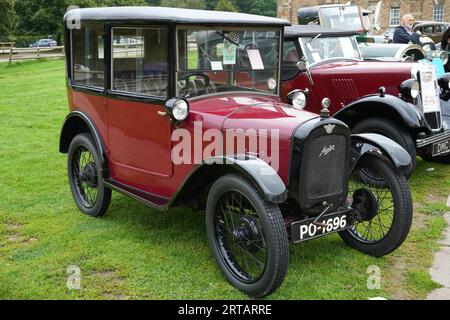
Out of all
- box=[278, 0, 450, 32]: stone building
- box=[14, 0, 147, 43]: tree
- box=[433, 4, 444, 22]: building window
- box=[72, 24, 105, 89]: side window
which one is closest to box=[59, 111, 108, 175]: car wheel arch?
box=[72, 24, 105, 89]: side window

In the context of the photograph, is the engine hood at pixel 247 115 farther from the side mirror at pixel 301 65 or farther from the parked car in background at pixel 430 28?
the parked car in background at pixel 430 28

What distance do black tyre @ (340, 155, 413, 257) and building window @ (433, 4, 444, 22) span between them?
37706 millimetres

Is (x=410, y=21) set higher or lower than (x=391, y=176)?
higher

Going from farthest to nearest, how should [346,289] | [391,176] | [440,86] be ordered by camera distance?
[440,86] → [391,176] → [346,289]

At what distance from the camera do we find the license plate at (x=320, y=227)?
343 cm

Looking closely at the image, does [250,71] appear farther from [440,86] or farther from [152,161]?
[440,86]

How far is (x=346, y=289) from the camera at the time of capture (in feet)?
11.7

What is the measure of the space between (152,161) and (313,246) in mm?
1519

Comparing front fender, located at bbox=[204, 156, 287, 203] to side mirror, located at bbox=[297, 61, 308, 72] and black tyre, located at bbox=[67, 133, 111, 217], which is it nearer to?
black tyre, located at bbox=[67, 133, 111, 217]

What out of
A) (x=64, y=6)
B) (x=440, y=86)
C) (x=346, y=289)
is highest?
(x=64, y=6)

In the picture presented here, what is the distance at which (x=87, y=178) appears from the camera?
5.02m

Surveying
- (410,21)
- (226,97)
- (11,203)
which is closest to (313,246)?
(226,97)

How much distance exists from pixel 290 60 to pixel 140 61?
10.9ft

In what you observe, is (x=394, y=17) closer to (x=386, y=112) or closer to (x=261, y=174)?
(x=386, y=112)
